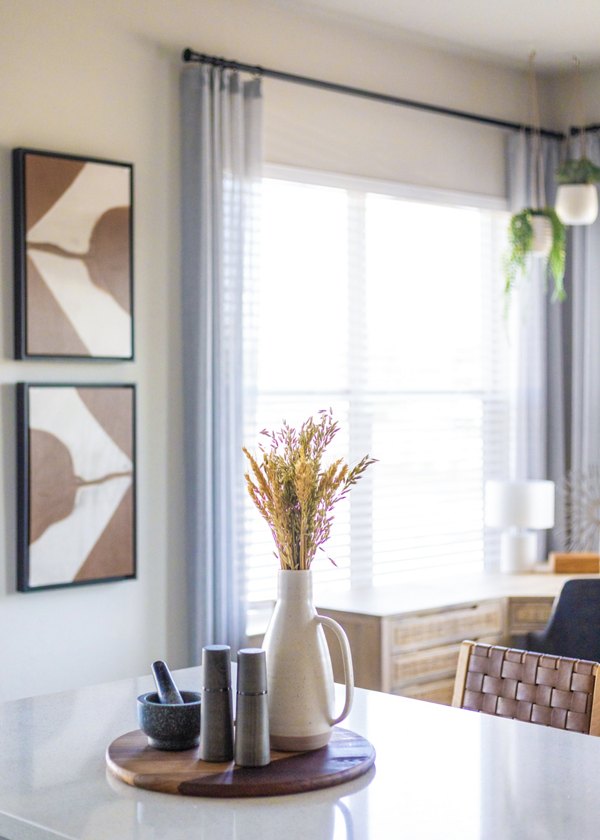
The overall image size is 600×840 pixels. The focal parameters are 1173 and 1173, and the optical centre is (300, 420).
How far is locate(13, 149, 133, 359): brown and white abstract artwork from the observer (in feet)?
12.0

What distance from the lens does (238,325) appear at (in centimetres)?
416

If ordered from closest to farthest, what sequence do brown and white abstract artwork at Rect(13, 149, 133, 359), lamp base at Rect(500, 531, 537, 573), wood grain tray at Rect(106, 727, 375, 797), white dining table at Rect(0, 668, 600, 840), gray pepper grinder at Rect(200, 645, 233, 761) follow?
white dining table at Rect(0, 668, 600, 840), wood grain tray at Rect(106, 727, 375, 797), gray pepper grinder at Rect(200, 645, 233, 761), brown and white abstract artwork at Rect(13, 149, 133, 359), lamp base at Rect(500, 531, 537, 573)

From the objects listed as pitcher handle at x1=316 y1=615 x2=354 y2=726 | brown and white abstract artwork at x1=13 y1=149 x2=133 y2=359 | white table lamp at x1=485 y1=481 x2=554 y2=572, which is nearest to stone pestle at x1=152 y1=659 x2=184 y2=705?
pitcher handle at x1=316 y1=615 x2=354 y2=726

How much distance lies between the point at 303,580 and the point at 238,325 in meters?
2.33

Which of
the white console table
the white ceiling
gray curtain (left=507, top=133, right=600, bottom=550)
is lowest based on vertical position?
the white console table

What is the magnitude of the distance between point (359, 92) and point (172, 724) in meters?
3.34

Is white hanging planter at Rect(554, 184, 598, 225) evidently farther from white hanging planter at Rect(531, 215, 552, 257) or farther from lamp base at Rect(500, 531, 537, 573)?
lamp base at Rect(500, 531, 537, 573)

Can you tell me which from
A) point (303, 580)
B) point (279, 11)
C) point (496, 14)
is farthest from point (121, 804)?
point (496, 14)

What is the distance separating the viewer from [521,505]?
4.92m

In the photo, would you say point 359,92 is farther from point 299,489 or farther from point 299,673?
point 299,673

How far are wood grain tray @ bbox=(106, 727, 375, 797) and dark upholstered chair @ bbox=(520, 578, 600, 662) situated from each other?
87.7 inches

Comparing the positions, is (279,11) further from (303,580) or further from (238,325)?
(303,580)

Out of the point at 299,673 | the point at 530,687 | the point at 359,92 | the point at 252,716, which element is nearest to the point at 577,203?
the point at 359,92

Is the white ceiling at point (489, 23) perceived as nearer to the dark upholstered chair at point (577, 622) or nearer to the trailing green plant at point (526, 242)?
the trailing green plant at point (526, 242)
